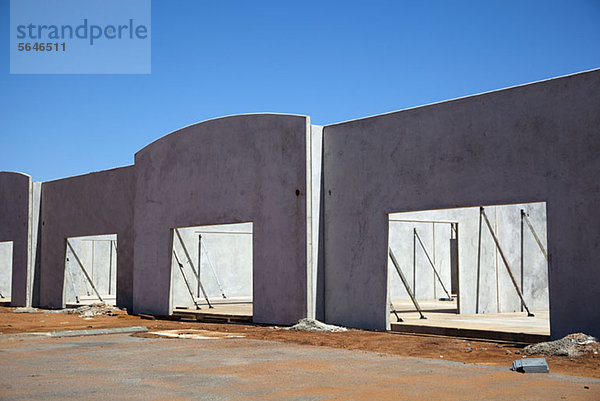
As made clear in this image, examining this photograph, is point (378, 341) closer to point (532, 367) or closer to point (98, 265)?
point (532, 367)

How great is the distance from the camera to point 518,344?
446 inches

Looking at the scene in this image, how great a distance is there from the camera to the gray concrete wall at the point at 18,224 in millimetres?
23219

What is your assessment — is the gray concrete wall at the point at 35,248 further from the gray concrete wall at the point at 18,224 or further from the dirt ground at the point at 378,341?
the dirt ground at the point at 378,341

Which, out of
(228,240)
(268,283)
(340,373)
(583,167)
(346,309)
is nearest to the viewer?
(340,373)

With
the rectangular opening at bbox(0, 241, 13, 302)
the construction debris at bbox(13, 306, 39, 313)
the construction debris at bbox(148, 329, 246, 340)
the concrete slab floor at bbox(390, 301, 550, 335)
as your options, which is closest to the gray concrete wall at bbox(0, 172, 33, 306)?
the construction debris at bbox(13, 306, 39, 313)

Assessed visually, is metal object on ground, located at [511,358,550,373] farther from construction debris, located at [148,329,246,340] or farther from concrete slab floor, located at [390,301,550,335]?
construction debris, located at [148,329,246,340]

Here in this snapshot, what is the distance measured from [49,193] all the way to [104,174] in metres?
3.11

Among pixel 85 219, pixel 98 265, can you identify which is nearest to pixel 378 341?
pixel 85 219

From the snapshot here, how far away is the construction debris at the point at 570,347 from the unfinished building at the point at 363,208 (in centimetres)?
65

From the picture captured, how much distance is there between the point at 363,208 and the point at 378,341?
3.04 metres

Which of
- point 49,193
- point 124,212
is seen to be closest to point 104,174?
point 124,212

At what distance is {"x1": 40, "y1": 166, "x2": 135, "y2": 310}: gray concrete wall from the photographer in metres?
20.3

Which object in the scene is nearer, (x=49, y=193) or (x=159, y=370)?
(x=159, y=370)

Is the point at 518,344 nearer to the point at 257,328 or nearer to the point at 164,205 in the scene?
the point at 257,328
